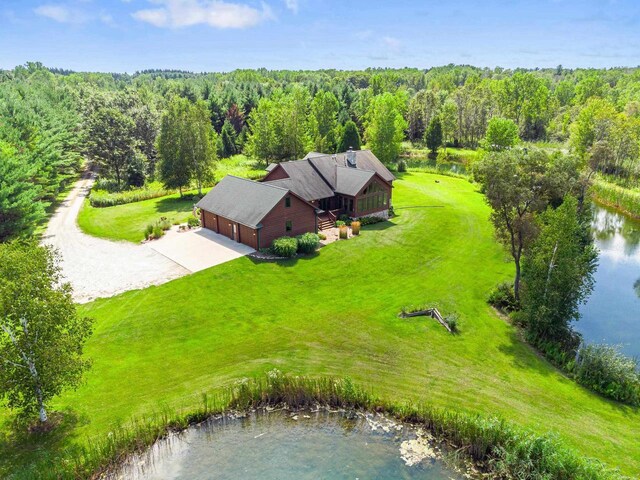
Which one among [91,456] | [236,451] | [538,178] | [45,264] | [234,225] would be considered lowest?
[236,451]

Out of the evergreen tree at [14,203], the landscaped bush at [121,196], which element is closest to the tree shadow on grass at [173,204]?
the landscaped bush at [121,196]

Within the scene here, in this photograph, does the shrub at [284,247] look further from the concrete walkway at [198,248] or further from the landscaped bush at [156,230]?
the landscaped bush at [156,230]

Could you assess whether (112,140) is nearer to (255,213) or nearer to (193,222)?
(193,222)

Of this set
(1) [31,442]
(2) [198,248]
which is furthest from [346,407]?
(2) [198,248]

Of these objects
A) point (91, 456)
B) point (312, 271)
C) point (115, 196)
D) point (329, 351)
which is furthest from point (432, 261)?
point (115, 196)

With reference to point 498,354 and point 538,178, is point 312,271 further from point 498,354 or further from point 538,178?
point 538,178
